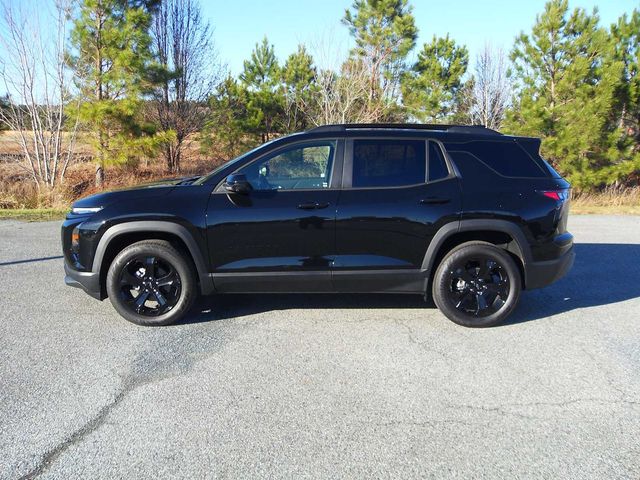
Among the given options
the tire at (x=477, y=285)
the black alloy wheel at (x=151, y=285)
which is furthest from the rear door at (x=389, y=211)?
the black alloy wheel at (x=151, y=285)

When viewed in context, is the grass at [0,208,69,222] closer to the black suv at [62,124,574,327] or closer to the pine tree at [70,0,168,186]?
the pine tree at [70,0,168,186]

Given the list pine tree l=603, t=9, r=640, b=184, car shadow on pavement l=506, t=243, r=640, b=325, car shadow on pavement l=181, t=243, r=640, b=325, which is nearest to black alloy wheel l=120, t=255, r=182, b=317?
car shadow on pavement l=181, t=243, r=640, b=325

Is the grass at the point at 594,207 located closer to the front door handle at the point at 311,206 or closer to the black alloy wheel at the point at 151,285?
the black alloy wheel at the point at 151,285

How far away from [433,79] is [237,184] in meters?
18.2

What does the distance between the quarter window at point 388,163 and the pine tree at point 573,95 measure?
12.1 metres

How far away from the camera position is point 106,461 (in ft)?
8.00

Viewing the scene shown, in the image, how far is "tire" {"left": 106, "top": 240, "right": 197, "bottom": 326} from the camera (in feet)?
13.8

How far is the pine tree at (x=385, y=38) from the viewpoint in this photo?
19516 millimetres

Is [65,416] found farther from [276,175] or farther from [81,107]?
[81,107]

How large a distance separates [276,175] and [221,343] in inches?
64.7

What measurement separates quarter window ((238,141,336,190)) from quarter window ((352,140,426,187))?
0.90 feet

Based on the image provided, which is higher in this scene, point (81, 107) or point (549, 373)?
point (81, 107)

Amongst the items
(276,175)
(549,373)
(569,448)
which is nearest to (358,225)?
(276,175)

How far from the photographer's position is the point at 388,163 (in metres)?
4.34
